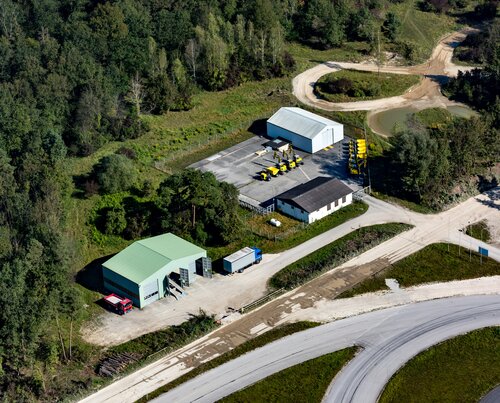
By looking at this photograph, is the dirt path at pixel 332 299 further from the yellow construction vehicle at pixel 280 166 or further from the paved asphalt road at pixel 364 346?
the yellow construction vehicle at pixel 280 166

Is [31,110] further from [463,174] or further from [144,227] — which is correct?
[463,174]

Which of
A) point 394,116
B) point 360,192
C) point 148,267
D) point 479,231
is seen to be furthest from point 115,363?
point 394,116

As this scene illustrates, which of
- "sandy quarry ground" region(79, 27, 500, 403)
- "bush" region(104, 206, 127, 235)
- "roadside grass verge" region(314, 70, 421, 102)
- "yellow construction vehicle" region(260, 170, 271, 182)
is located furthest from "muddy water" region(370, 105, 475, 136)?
"bush" region(104, 206, 127, 235)

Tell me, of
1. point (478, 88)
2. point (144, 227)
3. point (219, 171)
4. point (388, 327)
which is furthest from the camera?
point (478, 88)

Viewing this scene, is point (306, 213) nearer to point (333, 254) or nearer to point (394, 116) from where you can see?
point (333, 254)

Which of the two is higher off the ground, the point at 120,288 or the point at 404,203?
the point at 120,288

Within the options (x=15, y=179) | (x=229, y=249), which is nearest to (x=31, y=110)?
(x=15, y=179)
